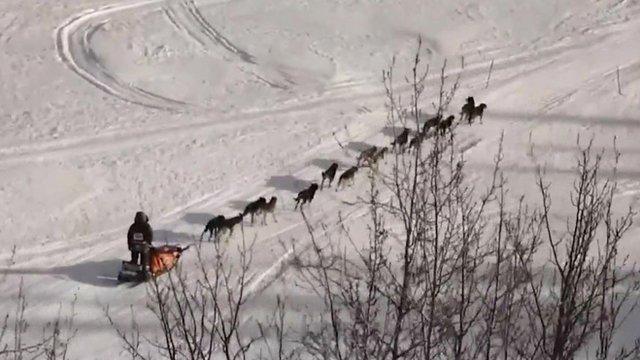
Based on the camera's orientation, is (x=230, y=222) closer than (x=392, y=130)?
Yes

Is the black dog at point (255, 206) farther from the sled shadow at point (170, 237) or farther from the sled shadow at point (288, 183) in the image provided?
→ the sled shadow at point (288, 183)

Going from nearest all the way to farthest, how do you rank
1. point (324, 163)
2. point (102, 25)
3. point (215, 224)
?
point (215, 224)
point (324, 163)
point (102, 25)

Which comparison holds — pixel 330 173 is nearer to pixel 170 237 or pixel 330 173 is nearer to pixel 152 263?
pixel 170 237

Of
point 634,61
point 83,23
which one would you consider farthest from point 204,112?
point 634,61

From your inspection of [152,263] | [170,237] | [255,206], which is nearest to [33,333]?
[152,263]

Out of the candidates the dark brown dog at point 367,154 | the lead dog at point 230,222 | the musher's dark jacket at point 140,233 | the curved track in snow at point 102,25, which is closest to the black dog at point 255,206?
the lead dog at point 230,222

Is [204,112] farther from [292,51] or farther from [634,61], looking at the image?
[634,61]

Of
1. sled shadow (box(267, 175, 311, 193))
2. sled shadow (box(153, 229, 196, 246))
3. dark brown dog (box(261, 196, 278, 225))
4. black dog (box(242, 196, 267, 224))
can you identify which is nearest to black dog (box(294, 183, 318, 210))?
dark brown dog (box(261, 196, 278, 225))

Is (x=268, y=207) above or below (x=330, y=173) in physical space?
below
